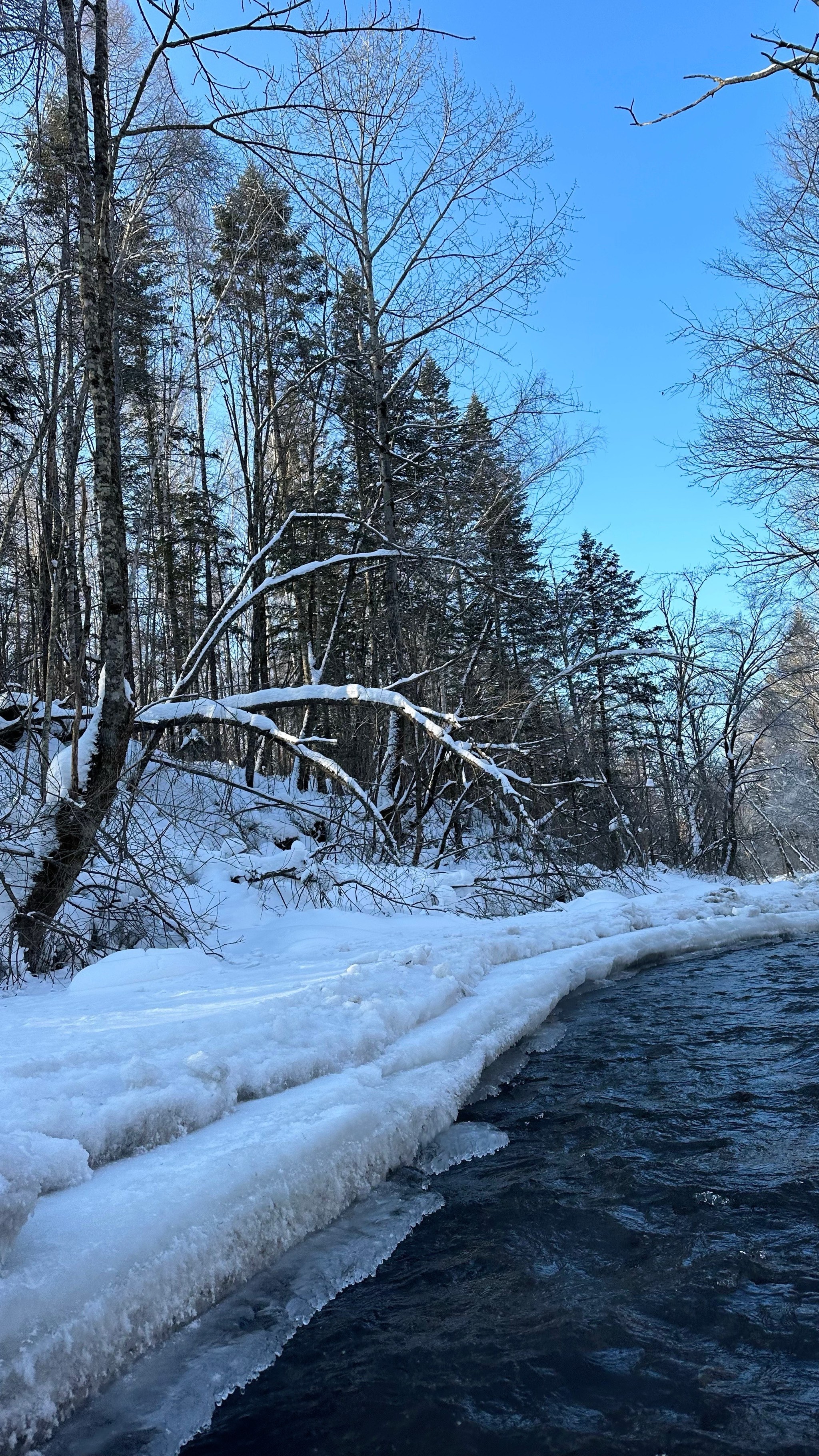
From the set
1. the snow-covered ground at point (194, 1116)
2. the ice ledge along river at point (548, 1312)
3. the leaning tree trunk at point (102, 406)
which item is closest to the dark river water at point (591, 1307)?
the ice ledge along river at point (548, 1312)

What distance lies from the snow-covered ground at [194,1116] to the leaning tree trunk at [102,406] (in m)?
1.30

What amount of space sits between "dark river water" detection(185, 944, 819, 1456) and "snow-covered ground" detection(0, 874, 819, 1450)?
10.1 inches

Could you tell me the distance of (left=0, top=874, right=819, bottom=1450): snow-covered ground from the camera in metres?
1.66

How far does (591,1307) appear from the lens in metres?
2.03

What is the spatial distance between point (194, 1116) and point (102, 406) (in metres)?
4.53

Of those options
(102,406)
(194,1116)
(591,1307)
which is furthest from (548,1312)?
(102,406)

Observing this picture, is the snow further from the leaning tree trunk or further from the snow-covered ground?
the snow-covered ground

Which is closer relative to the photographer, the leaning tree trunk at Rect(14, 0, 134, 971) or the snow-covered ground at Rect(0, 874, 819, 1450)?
the snow-covered ground at Rect(0, 874, 819, 1450)

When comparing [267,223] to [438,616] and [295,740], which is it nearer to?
[438,616]

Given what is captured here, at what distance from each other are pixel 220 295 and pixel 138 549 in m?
10.4

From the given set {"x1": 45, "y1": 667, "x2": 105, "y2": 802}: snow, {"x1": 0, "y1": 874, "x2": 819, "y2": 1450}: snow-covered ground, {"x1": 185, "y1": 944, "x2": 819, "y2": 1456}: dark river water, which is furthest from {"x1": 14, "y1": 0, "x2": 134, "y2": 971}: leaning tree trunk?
{"x1": 185, "y1": 944, "x2": 819, "y2": 1456}: dark river water

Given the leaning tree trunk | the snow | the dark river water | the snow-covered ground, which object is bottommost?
the dark river water

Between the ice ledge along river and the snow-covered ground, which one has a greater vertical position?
the snow-covered ground

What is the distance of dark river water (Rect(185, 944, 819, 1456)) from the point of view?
5.32ft
